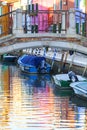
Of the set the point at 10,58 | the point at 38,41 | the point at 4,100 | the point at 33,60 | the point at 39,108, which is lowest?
the point at 10,58

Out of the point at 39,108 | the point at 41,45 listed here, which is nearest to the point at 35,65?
the point at 39,108

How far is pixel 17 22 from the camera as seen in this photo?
661 inches

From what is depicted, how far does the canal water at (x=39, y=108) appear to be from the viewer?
15.4m

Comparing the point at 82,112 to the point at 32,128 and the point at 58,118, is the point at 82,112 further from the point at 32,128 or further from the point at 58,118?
the point at 32,128

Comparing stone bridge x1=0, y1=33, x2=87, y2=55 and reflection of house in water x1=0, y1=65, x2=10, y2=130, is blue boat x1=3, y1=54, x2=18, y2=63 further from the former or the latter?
stone bridge x1=0, y1=33, x2=87, y2=55

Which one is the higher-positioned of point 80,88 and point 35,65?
point 80,88

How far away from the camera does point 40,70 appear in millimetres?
34969

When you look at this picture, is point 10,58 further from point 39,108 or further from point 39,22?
point 39,22

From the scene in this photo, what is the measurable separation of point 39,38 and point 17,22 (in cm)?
78

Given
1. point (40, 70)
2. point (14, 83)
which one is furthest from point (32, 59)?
point (14, 83)

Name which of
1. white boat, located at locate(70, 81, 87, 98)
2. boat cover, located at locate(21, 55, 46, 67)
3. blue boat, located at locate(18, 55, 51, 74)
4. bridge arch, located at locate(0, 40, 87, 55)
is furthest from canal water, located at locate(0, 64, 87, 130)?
boat cover, located at locate(21, 55, 46, 67)

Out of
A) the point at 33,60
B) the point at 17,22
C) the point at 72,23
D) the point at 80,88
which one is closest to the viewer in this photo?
the point at 17,22

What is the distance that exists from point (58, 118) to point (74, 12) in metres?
2.78

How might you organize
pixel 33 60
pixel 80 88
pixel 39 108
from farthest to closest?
pixel 33 60
pixel 80 88
pixel 39 108
